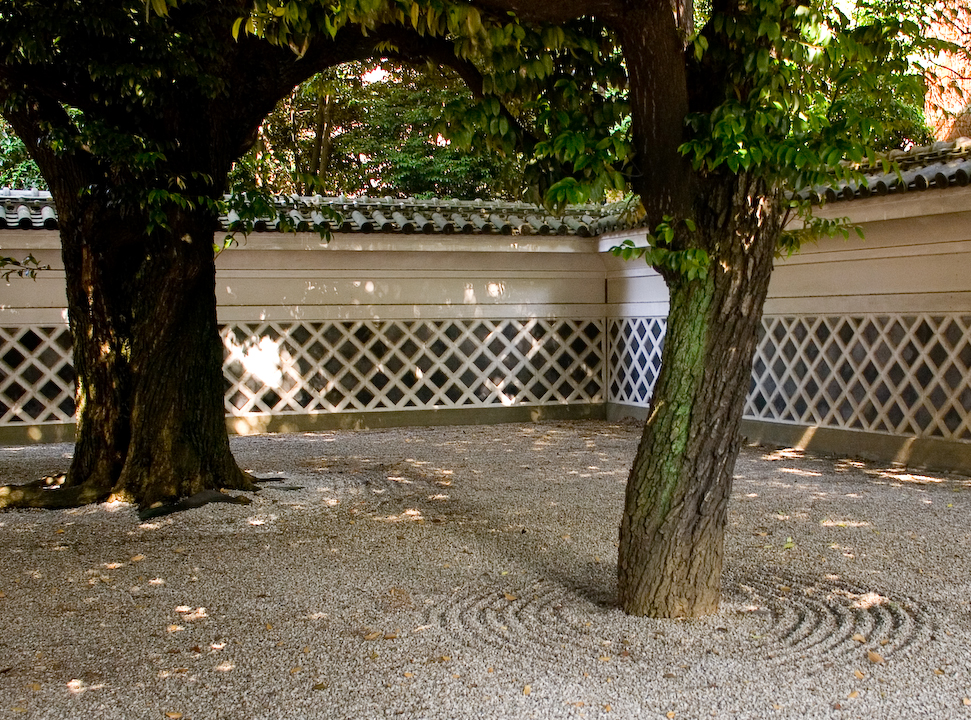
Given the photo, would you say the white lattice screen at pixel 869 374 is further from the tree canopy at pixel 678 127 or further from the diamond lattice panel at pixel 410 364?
the tree canopy at pixel 678 127

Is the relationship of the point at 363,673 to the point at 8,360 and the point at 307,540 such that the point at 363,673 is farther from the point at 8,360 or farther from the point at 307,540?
the point at 8,360

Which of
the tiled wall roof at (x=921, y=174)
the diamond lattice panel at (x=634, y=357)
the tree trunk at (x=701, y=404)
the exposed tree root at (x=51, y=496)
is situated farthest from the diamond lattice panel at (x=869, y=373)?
the exposed tree root at (x=51, y=496)

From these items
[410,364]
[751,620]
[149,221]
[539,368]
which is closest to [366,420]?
[410,364]

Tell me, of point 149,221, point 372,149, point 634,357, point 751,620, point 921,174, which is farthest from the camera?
point 372,149

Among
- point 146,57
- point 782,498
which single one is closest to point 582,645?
point 782,498

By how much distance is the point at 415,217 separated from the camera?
809cm

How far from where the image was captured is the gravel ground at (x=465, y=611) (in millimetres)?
2418

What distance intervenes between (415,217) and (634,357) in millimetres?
2388

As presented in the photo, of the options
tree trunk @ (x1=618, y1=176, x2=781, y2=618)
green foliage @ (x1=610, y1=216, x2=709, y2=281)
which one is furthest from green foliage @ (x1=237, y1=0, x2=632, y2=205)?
tree trunk @ (x1=618, y1=176, x2=781, y2=618)

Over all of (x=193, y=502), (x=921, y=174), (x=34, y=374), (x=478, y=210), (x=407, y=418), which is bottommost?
(x=193, y=502)

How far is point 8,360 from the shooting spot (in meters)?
7.30

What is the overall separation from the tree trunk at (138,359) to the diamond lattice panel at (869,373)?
167 inches

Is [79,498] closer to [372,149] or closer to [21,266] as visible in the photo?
[21,266]

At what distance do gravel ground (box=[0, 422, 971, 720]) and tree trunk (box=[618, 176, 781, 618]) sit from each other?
19 centimetres
